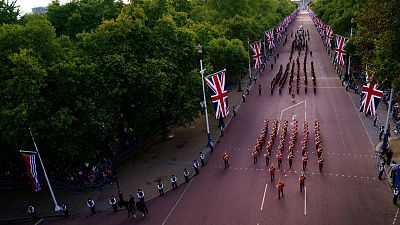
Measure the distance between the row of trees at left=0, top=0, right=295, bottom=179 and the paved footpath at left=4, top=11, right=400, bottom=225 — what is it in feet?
15.9

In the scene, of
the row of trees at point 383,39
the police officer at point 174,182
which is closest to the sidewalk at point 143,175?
the police officer at point 174,182

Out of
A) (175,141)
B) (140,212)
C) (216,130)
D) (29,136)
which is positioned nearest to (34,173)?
(29,136)

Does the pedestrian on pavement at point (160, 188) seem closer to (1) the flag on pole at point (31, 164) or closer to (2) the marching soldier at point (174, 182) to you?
(2) the marching soldier at point (174, 182)

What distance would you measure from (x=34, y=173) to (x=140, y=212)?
624cm

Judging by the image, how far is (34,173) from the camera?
65.5 feet

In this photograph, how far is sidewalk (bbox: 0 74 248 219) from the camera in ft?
73.6

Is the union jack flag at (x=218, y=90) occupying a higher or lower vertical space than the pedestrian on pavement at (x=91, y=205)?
higher

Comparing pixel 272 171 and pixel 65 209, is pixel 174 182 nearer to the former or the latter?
pixel 272 171

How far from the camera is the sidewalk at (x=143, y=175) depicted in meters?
22.4

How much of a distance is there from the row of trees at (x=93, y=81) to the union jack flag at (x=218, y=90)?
2.08 m

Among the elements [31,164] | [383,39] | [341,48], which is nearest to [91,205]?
[31,164]

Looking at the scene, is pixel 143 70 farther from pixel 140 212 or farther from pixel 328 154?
pixel 328 154

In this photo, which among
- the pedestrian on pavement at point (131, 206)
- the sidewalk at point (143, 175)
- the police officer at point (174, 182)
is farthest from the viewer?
the sidewalk at point (143, 175)

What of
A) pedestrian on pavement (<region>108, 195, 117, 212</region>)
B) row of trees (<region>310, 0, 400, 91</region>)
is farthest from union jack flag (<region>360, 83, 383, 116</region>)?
pedestrian on pavement (<region>108, 195, 117, 212</region>)
